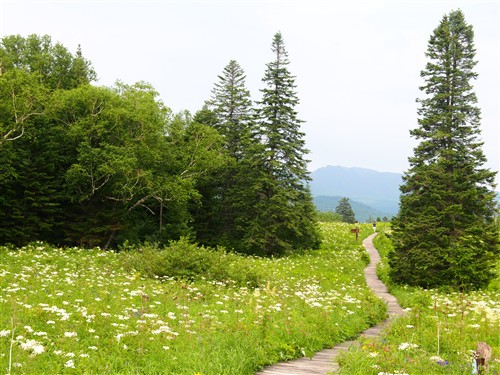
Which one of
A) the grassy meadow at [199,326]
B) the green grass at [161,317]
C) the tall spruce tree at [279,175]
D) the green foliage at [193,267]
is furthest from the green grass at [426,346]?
the tall spruce tree at [279,175]

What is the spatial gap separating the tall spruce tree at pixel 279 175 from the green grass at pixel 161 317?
11042mm

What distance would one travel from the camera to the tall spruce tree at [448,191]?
17.8 metres

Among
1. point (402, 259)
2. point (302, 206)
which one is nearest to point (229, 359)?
point (402, 259)

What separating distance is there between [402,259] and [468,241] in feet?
9.79

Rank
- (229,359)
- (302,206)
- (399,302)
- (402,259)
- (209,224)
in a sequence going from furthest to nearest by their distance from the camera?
1. (209,224)
2. (302,206)
3. (402,259)
4. (399,302)
5. (229,359)

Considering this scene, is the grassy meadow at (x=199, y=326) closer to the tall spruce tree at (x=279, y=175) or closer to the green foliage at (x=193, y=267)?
the green foliage at (x=193, y=267)

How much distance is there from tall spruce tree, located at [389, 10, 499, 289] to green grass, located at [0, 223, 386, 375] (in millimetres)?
4565

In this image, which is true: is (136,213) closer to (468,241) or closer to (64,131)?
(64,131)

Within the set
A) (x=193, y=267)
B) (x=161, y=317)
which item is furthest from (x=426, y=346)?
(x=193, y=267)

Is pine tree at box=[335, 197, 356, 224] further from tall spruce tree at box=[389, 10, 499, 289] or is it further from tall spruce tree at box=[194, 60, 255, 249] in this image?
tall spruce tree at box=[389, 10, 499, 289]

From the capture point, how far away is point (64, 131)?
89.0 ft

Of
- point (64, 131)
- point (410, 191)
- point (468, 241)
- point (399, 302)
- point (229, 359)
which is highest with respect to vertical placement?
point (64, 131)

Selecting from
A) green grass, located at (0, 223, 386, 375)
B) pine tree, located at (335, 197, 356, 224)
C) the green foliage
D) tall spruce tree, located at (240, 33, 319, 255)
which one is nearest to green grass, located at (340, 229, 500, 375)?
green grass, located at (0, 223, 386, 375)

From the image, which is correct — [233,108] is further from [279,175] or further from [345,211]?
[345,211]
